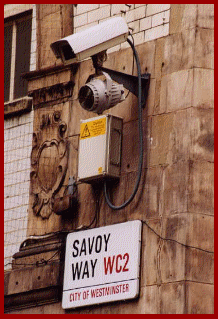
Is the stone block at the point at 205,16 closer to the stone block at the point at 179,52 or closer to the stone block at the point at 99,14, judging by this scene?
the stone block at the point at 179,52

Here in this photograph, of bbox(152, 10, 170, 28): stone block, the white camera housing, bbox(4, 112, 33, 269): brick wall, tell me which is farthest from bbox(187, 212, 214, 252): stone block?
bbox(4, 112, 33, 269): brick wall

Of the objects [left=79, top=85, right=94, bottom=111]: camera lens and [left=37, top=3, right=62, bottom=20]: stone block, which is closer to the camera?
[left=79, top=85, right=94, bottom=111]: camera lens

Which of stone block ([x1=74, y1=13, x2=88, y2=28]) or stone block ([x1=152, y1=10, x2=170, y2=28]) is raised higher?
stone block ([x1=74, y1=13, x2=88, y2=28])

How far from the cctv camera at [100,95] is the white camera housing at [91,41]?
1.35ft

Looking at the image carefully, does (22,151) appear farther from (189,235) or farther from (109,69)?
(189,235)

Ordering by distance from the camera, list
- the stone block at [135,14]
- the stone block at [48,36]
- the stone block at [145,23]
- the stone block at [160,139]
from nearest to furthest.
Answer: the stone block at [160,139] → the stone block at [145,23] → the stone block at [135,14] → the stone block at [48,36]

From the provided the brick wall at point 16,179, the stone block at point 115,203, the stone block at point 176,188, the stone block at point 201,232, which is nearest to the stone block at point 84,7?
the brick wall at point 16,179

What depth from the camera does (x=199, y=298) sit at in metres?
18.6

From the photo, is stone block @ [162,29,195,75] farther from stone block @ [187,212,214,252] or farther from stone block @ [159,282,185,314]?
stone block @ [159,282,185,314]

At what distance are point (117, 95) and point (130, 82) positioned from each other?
476mm

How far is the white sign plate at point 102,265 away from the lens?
19297mm

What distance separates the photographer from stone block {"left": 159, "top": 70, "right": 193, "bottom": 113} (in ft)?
63.5

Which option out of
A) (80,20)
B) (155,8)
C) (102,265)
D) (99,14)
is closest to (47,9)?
(80,20)

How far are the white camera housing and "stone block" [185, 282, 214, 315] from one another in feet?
11.4
